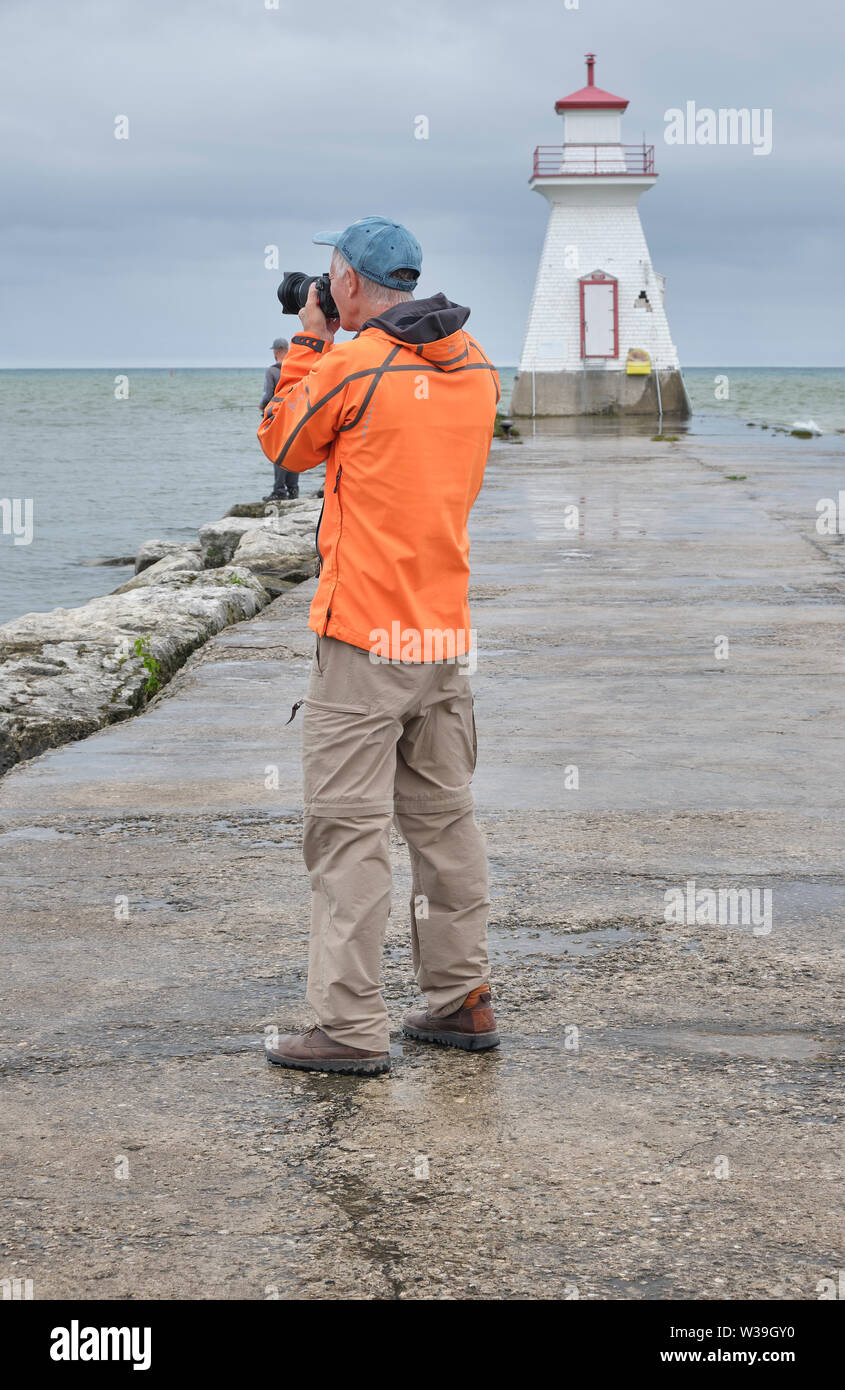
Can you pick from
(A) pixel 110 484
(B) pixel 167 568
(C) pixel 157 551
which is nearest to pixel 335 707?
(B) pixel 167 568

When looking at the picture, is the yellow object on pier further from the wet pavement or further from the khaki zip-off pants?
the khaki zip-off pants

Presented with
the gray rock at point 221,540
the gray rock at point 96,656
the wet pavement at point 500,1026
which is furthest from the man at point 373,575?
the gray rock at point 221,540

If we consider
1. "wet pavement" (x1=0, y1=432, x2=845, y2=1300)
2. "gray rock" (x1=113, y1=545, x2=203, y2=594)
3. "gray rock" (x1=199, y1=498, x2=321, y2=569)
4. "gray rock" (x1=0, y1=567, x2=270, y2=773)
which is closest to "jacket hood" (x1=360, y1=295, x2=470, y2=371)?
"wet pavement" (x1=0, y1=432, x2=845, y2=1300)

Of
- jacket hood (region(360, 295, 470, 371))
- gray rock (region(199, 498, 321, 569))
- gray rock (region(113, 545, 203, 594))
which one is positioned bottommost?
gray rock (region(113, 545, 203, 594))

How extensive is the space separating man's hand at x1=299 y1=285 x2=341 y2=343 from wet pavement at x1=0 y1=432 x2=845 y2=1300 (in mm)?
1745

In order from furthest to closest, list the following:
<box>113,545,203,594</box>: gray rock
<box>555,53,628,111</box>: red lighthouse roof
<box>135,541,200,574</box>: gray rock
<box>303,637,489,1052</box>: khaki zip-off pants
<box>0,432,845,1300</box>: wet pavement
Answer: <box>555,53,628,111</box>: red lighthouse roof
<box>135,541,200,574</box>: gray rock
<box>113,545,203,594</box>: gray rock
<box>303,637,489,1052</box>: khaki zip-off pants
<box>0,432,845,1300</box>: wet pavement

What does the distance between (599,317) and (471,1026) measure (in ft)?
130

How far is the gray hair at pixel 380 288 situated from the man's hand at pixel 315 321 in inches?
3.8

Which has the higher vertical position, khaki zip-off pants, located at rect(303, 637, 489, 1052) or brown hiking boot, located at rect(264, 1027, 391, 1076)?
khaki zip-off pants, located at rect(303, 637, 489, 1052)

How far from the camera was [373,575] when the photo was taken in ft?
12.0

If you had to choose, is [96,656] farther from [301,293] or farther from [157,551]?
[157,551]

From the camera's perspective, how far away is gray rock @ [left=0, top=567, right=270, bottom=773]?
25.0 ft

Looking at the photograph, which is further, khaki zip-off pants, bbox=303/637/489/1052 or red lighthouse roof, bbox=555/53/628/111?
red lighthouse roof, bbox=555/53/628/111

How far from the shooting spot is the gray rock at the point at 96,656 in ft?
25.0
